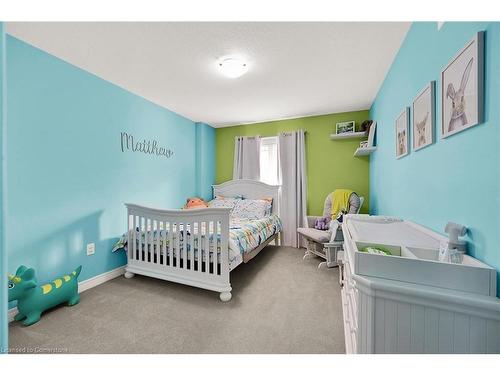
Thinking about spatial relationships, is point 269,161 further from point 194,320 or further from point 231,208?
point 194,320

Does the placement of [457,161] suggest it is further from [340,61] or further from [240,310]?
[240,310]

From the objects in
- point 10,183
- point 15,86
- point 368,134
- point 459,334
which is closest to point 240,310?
point 459,334

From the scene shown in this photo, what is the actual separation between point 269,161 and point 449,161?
10.3 ft

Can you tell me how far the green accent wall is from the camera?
138 inches

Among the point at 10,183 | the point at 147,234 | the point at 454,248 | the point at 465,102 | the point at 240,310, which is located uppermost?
the point at 465,102

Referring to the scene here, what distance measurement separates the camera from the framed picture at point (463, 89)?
2.75 ft

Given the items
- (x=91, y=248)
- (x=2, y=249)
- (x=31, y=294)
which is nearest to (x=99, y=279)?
(x=91, y=248)

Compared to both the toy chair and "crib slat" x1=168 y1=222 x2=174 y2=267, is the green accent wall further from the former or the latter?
"crib slat" x1=168 y1=222 x2=174 y2=267

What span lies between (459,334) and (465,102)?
94 centimetres

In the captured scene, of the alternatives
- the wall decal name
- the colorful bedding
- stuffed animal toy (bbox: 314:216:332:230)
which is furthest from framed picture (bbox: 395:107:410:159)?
the wall decal name

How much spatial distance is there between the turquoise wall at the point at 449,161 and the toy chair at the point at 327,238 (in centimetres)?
81

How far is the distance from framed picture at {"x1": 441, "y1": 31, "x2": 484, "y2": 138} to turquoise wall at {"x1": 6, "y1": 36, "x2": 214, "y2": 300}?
2.99 metres

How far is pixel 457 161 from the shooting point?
1012 millimetres

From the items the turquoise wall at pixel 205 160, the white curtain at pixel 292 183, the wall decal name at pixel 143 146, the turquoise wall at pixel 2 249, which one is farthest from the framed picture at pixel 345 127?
the turquoise wall at pixel 2 249
